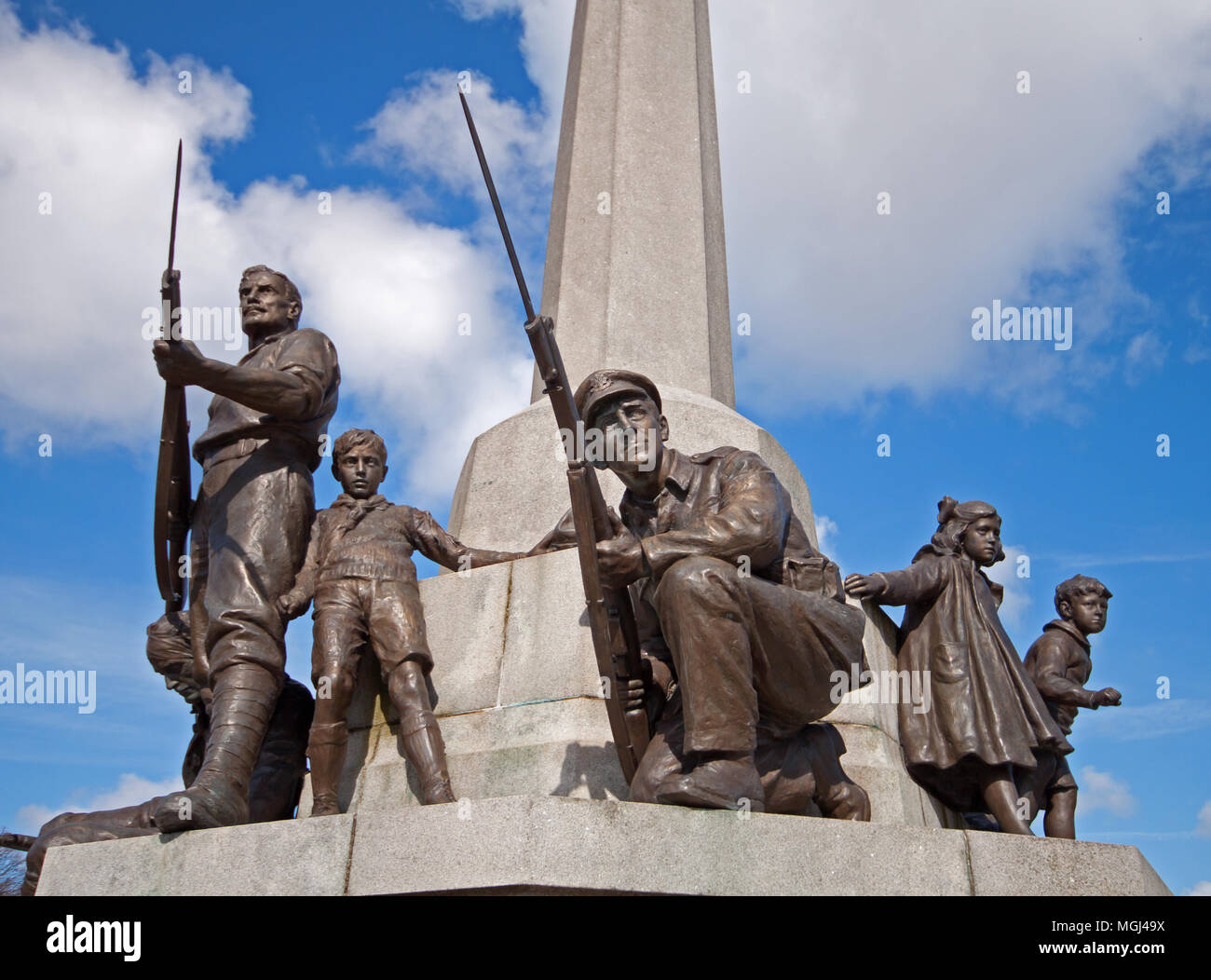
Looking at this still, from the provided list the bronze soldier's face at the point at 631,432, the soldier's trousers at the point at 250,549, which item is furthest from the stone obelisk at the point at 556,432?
the bronze soldier's face at the point at 631,432

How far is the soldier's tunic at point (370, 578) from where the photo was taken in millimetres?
6285

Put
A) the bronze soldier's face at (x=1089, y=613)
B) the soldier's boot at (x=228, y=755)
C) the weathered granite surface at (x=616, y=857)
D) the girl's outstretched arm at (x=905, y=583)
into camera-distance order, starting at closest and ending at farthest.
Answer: the weathered granite surface at (x=616, y=857) < the soldier's boot at (x=228, y=755) < the girl's outstretched arm at (x=905, y=583) < the bronze soldier's face at (x=1089, y=613)

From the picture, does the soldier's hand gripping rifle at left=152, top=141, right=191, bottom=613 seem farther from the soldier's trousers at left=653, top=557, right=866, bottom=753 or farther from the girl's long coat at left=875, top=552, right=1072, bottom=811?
the girl's long coat at left=875, top=552, right=1072, bottom=811

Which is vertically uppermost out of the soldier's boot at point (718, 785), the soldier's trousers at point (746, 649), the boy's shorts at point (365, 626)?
the boy's shorts at point (365, 626)

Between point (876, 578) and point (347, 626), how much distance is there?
2.93 m

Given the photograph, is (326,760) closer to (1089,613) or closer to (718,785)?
(718,785)

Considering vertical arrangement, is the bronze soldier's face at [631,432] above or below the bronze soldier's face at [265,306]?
below

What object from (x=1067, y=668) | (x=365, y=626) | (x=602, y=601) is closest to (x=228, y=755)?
(x=365, y=626)

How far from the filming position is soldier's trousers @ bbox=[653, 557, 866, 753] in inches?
198

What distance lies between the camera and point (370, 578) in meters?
6.51

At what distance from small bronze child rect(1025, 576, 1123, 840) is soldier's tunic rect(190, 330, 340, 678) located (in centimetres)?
447

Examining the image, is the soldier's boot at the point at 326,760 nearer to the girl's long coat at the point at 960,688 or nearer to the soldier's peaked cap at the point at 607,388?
the soldier's peaked cap at the point at 607,388
